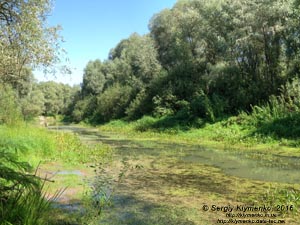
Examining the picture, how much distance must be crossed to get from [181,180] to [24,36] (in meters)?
10.3

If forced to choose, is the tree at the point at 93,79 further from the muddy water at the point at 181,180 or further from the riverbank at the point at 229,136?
the muddy water at the point at 181,180

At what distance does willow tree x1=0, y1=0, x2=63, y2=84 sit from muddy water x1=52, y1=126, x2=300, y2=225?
6835mm

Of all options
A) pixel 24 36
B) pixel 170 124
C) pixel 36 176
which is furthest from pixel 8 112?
pixel 170 124

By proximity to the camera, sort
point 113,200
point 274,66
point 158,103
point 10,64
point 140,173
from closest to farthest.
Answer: point 113,200, point 140,173, point 10,64, point 274,66, point 158,103

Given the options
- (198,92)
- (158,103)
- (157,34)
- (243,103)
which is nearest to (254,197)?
(243,103)

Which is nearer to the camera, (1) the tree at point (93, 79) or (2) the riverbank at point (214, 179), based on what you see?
(2) the riverbank at point (214, 179)

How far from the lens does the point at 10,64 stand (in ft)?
57.7

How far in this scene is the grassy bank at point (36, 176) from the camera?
5258 millimetres

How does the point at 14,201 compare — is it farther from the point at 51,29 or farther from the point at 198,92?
the point at 198,92

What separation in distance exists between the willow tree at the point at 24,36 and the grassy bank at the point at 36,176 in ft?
11.2

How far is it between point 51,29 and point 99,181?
10.0 meters

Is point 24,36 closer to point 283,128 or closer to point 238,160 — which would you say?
point 238,160

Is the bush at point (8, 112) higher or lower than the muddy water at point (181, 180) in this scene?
higher

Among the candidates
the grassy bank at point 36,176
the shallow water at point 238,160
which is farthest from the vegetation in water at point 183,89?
the shallow water at point 238,160
